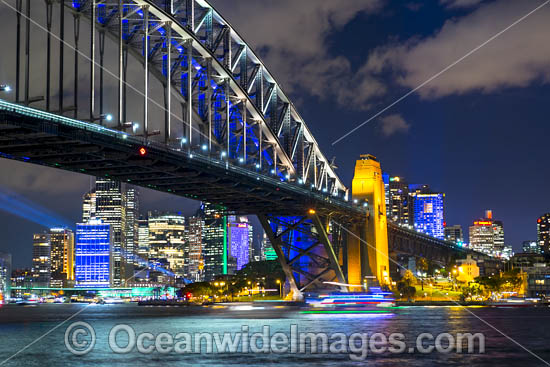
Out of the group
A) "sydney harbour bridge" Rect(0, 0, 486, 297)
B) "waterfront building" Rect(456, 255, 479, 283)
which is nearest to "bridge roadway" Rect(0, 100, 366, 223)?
"sydney harbour bridge" Rect(0, 0, 486, 297)

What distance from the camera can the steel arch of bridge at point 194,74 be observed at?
57281 mm

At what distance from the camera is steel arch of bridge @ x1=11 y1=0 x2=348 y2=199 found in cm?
5728

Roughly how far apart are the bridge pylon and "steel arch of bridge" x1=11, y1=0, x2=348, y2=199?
16.3 meters

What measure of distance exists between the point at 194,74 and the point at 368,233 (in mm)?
40846

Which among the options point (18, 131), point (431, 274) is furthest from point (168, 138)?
point (431, 274)

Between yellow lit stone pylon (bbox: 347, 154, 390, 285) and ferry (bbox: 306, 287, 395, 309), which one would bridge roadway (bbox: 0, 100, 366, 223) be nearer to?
ferry (bbox: 306, 287, 395, 309)

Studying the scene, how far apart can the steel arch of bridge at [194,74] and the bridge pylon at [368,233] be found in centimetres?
1628

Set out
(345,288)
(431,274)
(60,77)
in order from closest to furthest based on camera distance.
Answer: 1. (60,77)
2. (345,288)
3. (431,274)

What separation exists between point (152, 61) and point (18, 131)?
64.5 ft

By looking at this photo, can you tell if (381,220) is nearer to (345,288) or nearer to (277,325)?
(345,288)

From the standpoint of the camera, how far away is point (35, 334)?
60.0 meters

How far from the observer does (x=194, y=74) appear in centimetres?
7356

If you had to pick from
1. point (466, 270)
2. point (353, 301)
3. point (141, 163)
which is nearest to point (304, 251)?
point (353, 301)

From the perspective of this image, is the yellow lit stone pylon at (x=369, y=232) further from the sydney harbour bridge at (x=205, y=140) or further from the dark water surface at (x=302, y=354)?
the dark water surface at (x=302, y=354)
